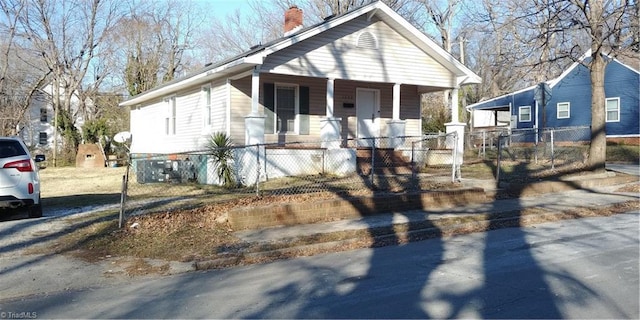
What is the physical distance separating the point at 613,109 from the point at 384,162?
19.4 m

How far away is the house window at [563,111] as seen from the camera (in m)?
32.2

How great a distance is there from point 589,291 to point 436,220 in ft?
14.2

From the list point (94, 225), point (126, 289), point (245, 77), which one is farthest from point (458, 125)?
point (126, 289)

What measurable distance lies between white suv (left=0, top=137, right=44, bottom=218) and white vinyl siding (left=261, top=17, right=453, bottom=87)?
690 centimetres

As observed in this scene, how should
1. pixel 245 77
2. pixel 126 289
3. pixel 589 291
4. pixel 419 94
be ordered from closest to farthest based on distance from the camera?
pixel 589 291, pixel 126 289, pixel 245 77, pixel 419 94

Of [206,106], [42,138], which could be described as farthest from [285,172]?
[42,138]

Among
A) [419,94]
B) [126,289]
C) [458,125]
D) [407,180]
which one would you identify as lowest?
[126,289]

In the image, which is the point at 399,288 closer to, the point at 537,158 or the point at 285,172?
the point at 285,172

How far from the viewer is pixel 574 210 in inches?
430

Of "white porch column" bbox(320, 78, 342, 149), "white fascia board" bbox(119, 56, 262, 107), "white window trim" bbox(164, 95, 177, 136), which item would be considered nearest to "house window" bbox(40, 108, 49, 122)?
"white fascia board" bbox(119, 56, 262, 107)

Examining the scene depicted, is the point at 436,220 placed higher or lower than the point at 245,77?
lower

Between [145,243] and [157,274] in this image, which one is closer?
[157,274]

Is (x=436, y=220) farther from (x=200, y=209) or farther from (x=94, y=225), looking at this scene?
(x=94, y=225)

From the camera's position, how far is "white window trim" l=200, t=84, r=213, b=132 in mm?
17891
